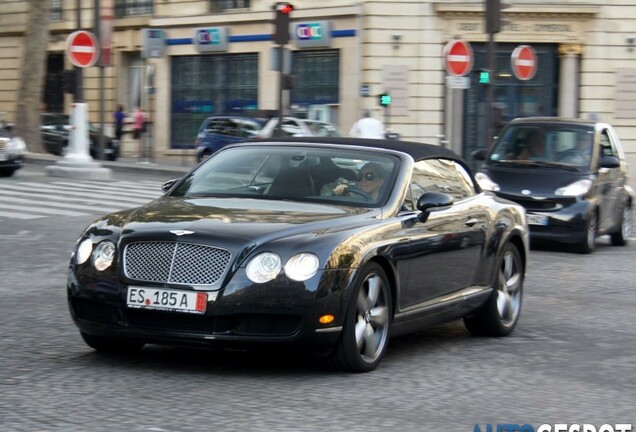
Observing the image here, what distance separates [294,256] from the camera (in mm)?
6605

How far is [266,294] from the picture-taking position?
6.53 metres

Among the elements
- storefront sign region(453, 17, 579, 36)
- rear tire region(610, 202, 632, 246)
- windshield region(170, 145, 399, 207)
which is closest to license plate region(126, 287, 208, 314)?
windshield region(170, 145, 399, 207)

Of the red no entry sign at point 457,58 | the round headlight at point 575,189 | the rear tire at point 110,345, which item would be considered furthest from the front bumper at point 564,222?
the red no entry sign at point 457,58

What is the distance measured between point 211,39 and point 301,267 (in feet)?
107

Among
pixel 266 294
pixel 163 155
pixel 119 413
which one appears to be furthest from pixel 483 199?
pixel 163 155

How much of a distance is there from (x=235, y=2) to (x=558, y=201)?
24.4m

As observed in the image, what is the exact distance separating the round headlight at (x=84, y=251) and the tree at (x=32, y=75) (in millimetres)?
29586

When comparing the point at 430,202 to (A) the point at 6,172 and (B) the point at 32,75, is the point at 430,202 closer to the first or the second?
(A) the point at 6,172

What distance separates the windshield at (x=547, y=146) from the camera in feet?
52.1

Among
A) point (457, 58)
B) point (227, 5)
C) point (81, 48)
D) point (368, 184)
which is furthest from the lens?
point (227, 5)

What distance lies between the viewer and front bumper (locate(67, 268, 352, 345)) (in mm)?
6535

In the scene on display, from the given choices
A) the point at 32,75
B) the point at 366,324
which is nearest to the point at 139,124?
the point at 32,75

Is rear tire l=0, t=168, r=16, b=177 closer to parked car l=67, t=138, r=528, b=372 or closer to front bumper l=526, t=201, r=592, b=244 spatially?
front bumper l=526, t=201, r=592, b=244

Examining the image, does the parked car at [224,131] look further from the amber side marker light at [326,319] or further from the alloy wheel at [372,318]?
the amber side marker light at [326,319]
